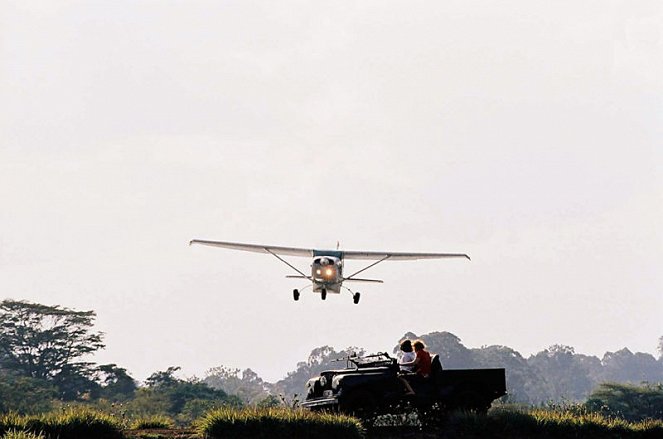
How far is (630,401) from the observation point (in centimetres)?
9100

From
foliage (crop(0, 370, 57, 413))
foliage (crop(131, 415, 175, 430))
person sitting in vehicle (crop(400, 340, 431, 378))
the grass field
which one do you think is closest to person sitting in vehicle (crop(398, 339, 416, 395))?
person sitting in vehicle (crop(400, 340, 431, 378))

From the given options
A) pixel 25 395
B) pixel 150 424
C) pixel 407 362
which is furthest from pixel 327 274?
pixel 25 395

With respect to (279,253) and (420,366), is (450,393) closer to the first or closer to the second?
(420,366)

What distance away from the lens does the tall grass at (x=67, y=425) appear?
20.2 m

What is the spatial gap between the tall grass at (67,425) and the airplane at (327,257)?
97.1 ft

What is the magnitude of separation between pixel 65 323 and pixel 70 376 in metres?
8.60

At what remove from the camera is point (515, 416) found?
22719 millimetres

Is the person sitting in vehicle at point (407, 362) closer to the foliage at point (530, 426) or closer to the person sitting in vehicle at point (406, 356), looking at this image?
the person sitting in vehicle at point (406, 356)

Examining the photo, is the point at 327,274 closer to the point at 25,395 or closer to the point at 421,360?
the point at 421,360

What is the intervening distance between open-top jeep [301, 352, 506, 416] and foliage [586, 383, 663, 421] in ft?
203

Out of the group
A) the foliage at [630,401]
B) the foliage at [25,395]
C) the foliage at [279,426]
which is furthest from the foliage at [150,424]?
the foliage at [630,401]

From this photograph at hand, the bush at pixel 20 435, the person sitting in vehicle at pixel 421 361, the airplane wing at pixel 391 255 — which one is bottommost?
the bush at pixel 20 435

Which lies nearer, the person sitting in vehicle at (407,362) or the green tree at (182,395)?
the person sitting in vehicle at (407,362)

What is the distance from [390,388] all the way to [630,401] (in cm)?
7342
